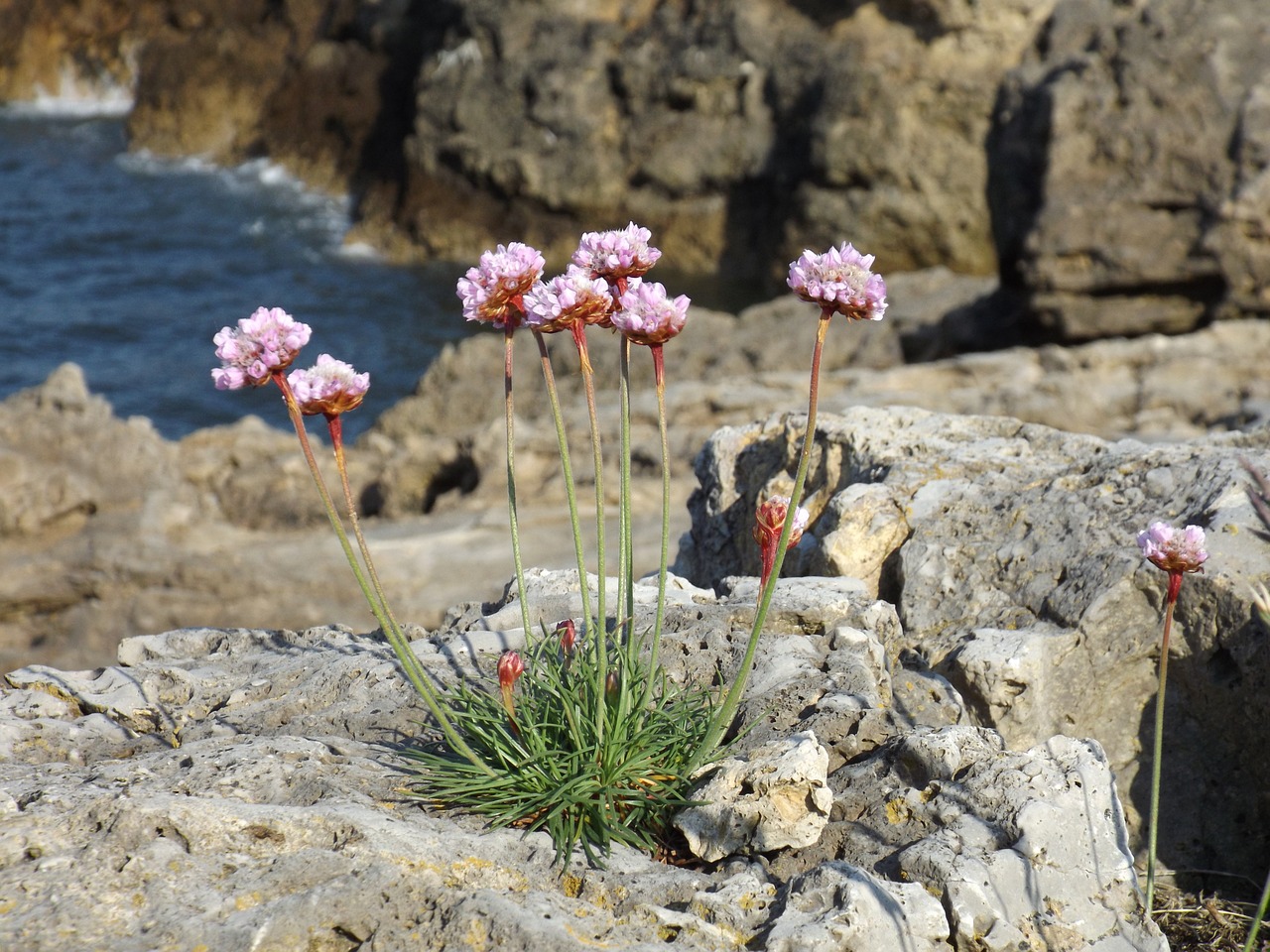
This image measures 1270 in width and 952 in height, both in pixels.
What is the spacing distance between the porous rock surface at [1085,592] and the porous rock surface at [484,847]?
18.6 inches

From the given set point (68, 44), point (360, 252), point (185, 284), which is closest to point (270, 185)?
point (360, 252)

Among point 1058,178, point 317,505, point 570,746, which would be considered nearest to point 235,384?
point 570,746

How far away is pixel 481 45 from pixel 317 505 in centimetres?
1821

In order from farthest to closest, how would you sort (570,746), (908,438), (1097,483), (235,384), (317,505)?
(317,505)
(908,438)
(1097,483)
(570,746)
(235,384)

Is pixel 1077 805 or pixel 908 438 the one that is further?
pixel 908 438

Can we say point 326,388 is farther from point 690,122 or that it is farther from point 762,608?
point 690,122

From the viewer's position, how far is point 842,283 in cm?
255

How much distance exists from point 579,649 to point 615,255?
102 cm

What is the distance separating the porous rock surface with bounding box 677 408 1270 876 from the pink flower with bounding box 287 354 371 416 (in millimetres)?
1860

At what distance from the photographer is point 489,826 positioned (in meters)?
2.72

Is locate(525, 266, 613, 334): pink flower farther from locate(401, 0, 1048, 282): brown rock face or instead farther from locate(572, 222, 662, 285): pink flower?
locate(401, 0, 1048, 282): brown rock face

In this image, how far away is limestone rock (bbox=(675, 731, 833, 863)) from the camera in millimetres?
2756

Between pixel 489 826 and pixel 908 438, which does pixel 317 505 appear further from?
pixel 489 826

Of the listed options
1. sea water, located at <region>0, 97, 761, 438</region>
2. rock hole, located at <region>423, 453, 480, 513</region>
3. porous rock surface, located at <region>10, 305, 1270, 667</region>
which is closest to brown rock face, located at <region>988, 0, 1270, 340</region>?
porous rock surface, located at <region>10, 305, 1270, 667</region>
